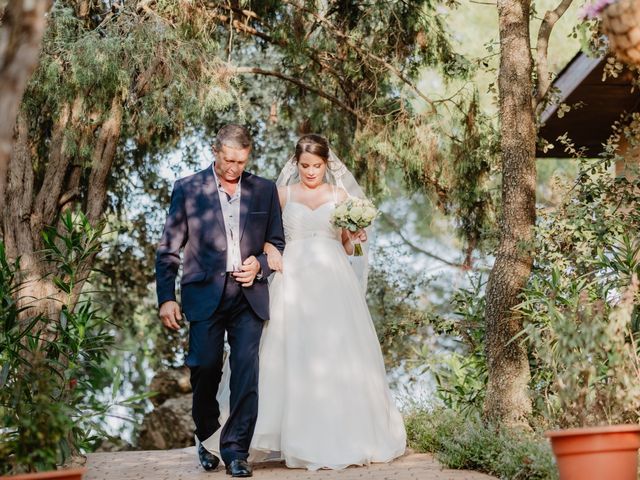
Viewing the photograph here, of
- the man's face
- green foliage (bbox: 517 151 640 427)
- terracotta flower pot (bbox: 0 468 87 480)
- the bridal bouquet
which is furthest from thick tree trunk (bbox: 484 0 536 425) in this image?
terracotta flower pot (bbox: 0 468 87 480)

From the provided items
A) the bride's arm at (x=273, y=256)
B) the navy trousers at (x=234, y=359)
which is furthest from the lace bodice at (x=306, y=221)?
the navy trousers at (x=234, y=359)

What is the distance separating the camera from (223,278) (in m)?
6.14

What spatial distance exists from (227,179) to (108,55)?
205 cm

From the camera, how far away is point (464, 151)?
982 cm

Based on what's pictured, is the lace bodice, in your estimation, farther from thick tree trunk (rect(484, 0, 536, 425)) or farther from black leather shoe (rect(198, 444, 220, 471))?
black leather shoe (rect(198, 444, 220, 471))

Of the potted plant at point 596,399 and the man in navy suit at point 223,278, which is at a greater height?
the man in navy suit at point 223,278

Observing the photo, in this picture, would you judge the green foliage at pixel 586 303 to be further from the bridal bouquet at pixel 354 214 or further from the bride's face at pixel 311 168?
the bride's face at pixel 311 168

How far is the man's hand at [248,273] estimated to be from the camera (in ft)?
20.2

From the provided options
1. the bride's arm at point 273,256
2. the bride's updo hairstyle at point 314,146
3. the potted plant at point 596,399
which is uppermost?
the bride's updo hairstyle at point 314,146

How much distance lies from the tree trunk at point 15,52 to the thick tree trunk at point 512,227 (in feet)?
15.1

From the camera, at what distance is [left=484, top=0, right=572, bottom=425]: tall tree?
23.0ft

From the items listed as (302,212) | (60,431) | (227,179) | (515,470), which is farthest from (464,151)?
(60,431)

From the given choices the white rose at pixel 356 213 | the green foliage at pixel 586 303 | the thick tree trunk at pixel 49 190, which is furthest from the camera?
the thick tree trunk at pixel 49 190

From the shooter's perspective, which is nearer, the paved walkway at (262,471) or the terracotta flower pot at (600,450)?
the terracotta flower pot at (600,450)
